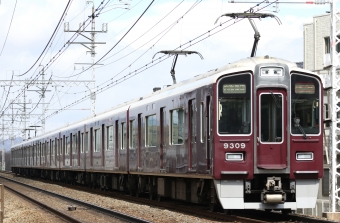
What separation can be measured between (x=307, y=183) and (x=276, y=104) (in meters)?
1.55

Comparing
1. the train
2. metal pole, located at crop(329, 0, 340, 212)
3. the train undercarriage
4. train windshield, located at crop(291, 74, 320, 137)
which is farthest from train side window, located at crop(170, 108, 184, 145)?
metal pole, located at crop(329, 0, 340, 212)

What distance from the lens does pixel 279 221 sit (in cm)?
1348

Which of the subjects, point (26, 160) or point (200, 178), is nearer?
point (200, 178)

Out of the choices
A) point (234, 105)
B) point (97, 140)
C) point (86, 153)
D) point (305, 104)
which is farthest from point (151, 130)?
point (86, 153)

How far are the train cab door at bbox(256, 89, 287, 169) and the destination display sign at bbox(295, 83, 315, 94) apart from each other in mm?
265

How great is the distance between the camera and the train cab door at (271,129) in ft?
44.1

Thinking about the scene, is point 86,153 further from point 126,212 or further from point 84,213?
point 126,212

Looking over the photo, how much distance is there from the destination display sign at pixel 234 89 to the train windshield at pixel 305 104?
3.02 ft

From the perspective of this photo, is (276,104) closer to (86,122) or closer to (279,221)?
(279,221)

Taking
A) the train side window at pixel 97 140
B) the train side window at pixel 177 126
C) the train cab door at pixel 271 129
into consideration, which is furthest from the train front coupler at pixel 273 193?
the train side window at pixel 97 140

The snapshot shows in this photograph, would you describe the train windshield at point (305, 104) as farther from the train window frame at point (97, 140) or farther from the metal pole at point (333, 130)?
the train window frame at point (97, 140)

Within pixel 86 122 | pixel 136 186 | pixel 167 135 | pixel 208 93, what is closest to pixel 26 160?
pixel 86 122

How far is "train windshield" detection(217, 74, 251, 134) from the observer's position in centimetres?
1345

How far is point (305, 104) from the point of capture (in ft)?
45.0
